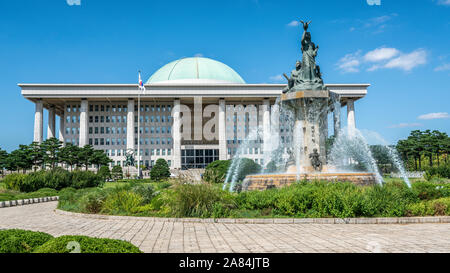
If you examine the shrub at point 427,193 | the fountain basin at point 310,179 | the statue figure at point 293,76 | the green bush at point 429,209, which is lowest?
the green bush at point 429,209

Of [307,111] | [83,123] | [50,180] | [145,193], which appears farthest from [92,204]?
[83,123]

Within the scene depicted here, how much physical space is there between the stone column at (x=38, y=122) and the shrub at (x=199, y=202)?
8158 cm

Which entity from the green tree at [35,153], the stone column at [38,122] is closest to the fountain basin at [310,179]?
the green tree at [35,153]

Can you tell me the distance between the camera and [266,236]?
28.4 feet

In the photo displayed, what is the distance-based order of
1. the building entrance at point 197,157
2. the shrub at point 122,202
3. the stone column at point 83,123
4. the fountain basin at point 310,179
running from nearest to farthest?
the shrub at point 122,202 → the fountain basin at point 310,179 → the stone column at point 83,123 → the building entrance at point 197,157

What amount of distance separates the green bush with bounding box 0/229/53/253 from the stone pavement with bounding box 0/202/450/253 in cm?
215

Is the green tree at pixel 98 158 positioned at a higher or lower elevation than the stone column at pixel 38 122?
lower

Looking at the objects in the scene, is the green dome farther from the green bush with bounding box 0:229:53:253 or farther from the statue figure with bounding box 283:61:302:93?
the green bush with bounding box 0:229:53:253

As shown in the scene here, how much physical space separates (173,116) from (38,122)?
30.3m

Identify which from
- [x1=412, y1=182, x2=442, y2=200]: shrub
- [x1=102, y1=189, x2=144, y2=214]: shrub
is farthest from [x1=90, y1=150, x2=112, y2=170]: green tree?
[x1=412, y1=182, x2=442, y2=200]: shrub

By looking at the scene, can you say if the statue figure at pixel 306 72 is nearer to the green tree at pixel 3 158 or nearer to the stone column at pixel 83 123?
the green tree at pixel 3 158

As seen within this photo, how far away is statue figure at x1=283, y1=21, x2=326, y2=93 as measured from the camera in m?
21.5

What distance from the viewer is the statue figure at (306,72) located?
2148 centimetres

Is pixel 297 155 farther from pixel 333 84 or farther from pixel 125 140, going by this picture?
pixel 125 140
